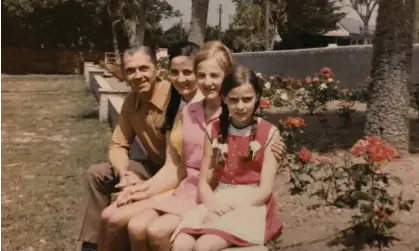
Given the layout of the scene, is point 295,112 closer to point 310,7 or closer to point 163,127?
point 163,127

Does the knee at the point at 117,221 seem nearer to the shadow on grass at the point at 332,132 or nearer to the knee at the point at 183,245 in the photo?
the knee at the point at 183,245

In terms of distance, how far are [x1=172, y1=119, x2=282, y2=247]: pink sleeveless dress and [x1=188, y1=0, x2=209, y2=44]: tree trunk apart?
906 cm

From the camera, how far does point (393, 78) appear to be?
21.5 ft

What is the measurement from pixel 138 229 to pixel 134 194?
0.39m

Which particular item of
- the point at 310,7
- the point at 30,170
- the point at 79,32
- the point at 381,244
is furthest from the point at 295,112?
the point at 310,7

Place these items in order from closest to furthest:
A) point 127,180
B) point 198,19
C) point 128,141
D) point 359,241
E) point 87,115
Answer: point 127,180
point 128,141
point 359,241
point 198,19
point 87,115

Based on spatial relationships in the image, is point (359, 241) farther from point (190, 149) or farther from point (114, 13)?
point (114, 13)

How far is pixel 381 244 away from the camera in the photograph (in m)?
4.02

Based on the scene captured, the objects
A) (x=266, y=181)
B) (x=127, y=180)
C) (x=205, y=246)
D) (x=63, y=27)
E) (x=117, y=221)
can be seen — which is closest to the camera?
(x=205, y=246)

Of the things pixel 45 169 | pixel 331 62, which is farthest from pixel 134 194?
pixel 331 62

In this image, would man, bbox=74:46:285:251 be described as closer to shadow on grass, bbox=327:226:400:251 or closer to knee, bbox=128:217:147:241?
knee, bbox=128:217:147:241

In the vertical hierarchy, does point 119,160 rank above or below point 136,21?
below

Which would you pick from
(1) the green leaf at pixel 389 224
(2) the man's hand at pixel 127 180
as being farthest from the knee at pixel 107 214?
(1) the green leaf at pixel 389 224

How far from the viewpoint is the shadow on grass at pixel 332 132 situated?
7023 millimetres
